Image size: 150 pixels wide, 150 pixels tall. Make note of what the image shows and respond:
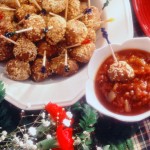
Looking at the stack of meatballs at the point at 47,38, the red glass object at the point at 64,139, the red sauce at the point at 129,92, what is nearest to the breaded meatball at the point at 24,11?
the stack of meatballs at the point at 47,38

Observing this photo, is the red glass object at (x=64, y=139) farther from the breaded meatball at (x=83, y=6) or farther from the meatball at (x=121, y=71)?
the breaded meatball at (x=83, y=6)

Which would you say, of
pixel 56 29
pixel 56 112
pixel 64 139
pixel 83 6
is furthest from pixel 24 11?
pixel 64 139

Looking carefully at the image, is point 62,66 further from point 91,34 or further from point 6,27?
point 6,27

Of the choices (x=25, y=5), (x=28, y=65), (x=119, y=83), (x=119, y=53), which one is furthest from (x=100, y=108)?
(x=25, y=5)

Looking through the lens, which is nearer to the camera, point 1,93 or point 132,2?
point 1,93

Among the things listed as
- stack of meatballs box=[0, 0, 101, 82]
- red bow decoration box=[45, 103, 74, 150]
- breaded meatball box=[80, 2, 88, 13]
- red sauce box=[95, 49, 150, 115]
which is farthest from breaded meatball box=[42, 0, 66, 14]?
red bow decoration box=[45, 103, 74, 150]

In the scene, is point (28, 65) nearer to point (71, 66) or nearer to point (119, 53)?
point (71, 66)

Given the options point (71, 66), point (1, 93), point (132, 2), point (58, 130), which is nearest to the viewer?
point (58, 130)

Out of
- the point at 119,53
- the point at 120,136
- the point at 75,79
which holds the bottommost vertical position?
the point at 120,136
